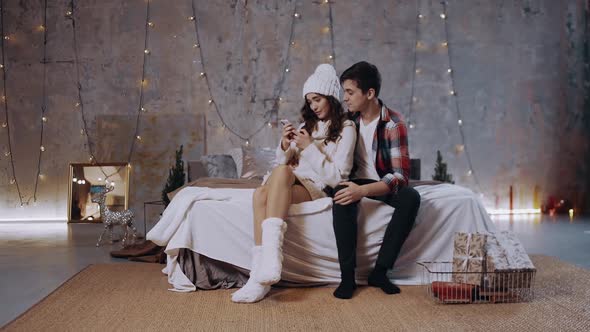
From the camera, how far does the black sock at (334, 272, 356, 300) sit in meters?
2.59

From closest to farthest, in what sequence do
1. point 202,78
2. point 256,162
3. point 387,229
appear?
1. point 387,229
2. point 256,162
3. point 202,78

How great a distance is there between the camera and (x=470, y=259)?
250 centimetres

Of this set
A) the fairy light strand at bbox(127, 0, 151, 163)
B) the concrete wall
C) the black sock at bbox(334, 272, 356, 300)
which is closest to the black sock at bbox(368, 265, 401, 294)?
the black sock at bbox(334, 272, 356, 300)

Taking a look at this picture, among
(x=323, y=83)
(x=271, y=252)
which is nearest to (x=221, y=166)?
(x=323, y=83)

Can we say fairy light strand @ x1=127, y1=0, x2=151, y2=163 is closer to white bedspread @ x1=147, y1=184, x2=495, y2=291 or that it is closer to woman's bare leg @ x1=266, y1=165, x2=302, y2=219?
white bedspread @ x1=147, y1=184, x2=495, y2=291

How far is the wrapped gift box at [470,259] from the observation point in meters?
2.48

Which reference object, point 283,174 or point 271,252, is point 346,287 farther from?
point 283,174

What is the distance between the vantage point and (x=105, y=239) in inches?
184

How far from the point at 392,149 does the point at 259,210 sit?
0.69 meters

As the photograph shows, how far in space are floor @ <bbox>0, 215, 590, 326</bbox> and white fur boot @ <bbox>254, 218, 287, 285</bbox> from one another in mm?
990

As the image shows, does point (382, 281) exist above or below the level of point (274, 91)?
below

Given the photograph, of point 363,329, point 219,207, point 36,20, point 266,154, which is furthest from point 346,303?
point 36,20

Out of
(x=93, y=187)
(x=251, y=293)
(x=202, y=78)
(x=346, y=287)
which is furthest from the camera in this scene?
(x=202, y=78)

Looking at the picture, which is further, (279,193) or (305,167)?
(305,167)
